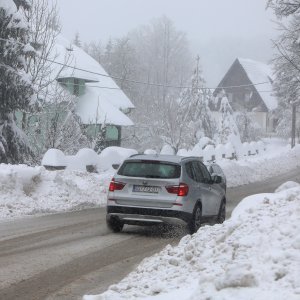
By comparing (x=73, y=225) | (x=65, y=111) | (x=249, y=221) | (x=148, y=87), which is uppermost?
(x=148, y=87)

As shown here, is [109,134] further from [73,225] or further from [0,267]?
[0,267]

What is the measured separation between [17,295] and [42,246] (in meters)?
3.18

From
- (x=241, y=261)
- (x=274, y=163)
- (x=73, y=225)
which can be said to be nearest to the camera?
(x=241, y=261)

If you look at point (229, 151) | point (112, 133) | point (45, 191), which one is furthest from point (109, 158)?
point (229, 151)

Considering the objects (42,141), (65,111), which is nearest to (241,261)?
(42,141)

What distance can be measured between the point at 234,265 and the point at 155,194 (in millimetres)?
5568

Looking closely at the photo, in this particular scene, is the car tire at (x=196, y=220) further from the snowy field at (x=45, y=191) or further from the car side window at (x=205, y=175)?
the snowy field at (x=45, y=191)

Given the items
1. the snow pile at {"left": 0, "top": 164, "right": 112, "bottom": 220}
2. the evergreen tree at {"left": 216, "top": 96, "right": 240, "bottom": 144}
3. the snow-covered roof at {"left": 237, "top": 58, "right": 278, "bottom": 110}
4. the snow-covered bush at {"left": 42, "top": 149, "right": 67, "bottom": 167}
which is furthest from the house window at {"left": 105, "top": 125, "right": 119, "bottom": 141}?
the snow-covered roof at {"left": 237, "top": 58, "right": 278, "bottom": 110}

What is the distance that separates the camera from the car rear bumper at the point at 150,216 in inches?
442

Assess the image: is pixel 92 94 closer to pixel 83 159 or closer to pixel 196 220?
pixel 83 159

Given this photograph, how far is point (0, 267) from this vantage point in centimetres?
814

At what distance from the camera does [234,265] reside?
5848mm

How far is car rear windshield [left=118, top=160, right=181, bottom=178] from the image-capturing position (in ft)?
38.0

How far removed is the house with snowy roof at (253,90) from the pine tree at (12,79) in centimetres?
5564
